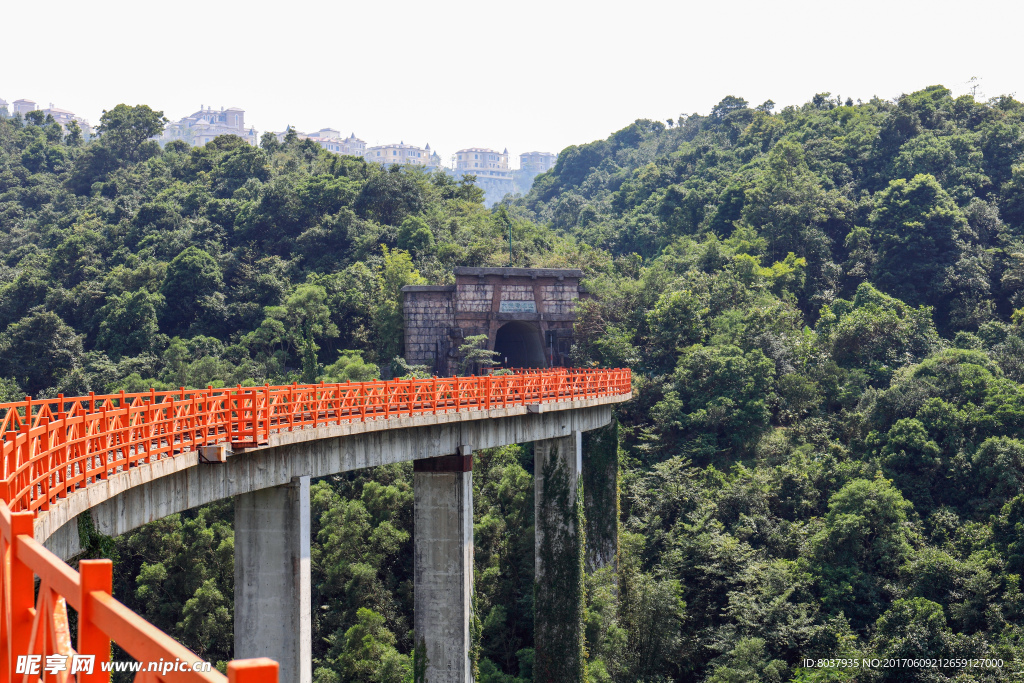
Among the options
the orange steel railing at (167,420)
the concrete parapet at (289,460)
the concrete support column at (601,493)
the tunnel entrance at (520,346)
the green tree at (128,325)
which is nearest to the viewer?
the orange steel railing at (167,420)

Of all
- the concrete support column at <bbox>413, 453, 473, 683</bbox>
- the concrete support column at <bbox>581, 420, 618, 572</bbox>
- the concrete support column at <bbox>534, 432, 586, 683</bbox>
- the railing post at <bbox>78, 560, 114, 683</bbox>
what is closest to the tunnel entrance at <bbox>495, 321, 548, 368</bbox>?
the concrete support column at <bbox>581, 420, 618, 572</bbox>

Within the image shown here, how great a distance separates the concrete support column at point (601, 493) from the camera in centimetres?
4272

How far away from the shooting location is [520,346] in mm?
65125

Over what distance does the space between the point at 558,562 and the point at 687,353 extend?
60.8 ft

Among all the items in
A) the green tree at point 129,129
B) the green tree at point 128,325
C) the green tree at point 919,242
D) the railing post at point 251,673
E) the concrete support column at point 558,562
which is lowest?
the concrete support column at point 558,562

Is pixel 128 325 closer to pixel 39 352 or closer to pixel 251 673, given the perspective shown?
pixel 39 352

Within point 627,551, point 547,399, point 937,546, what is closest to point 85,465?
point 547,399

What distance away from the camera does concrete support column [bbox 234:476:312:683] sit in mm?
22031

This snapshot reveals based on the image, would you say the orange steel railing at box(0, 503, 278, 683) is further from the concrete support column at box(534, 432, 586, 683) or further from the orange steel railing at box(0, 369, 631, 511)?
the concrete support column at box(534, 432, 586, 683)

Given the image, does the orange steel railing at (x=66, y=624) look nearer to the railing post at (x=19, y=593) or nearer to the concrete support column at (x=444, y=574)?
the railing post at (x=19, y=593)

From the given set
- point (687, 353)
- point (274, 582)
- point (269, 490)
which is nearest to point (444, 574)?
point (274, 582)

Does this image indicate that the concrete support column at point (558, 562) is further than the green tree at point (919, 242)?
No

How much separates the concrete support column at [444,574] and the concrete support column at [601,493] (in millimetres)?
14002

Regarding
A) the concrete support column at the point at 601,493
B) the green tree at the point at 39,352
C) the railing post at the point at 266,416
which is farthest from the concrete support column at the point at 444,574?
the green tree at the point at 39,352
